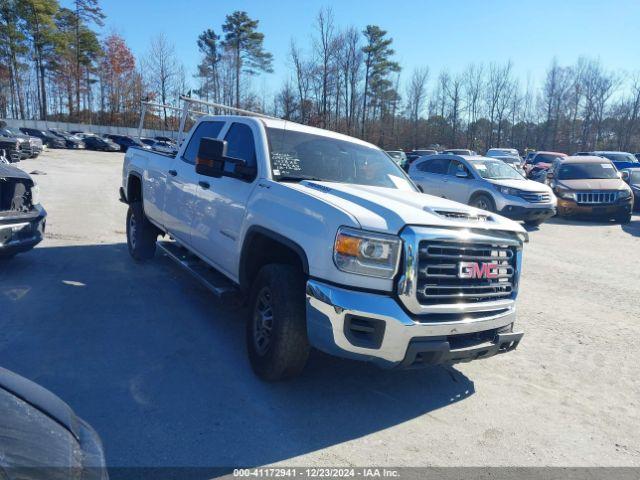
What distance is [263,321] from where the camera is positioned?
3.65m

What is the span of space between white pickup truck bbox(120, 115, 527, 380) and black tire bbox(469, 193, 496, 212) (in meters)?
7.98

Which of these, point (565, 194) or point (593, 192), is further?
point (565, 194)

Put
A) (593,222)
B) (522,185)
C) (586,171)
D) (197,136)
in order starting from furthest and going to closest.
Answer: (586,171) → (593,222) → (522,185) → (197,136)

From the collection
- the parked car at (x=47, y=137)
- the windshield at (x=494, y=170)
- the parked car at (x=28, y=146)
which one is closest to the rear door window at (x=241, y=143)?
the windshield at (x=494, y=170)

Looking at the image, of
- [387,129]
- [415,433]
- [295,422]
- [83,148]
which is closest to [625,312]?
[415,433]

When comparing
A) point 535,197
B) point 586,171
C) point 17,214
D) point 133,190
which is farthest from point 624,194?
point 17,214

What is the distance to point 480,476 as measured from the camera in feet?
8.97

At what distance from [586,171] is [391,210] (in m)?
13.6

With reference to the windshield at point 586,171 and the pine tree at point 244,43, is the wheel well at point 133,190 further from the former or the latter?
the pine tree at point 244,43

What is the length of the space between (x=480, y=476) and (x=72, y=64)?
70.3m

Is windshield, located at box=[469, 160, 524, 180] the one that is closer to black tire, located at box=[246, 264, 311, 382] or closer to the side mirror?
the side mirror

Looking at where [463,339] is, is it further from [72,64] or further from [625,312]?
[72,64]

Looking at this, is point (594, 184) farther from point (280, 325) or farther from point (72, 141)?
point (72, 141)

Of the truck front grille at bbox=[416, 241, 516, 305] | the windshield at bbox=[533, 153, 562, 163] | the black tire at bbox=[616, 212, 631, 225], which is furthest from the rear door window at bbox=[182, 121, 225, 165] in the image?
the windshield at bbox=[533, 153, 562, 163]
